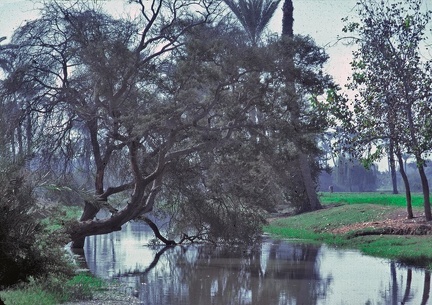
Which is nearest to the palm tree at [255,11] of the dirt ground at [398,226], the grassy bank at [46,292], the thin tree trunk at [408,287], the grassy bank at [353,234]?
the grassy bank at [353,234]

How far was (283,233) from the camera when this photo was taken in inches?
1517

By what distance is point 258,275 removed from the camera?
2214 centimetres

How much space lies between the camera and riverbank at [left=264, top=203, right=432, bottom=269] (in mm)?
25750

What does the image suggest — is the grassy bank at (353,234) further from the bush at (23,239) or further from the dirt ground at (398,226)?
the bush at (23,239)

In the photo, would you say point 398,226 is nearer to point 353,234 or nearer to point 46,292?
point 353,234

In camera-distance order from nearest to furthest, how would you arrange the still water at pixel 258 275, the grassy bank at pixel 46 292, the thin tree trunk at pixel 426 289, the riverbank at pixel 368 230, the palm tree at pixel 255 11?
the grassy bank at pixel 46 292
the thin tree trunk at pixel 426 289
the still water at pixel 258 275
the riverbank at pixel 368 230
the palm tree at pixel 255 11

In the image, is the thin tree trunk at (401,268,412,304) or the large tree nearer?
the thin tree trunk at (401,268,412,304)

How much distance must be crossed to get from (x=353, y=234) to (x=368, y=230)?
0.84m

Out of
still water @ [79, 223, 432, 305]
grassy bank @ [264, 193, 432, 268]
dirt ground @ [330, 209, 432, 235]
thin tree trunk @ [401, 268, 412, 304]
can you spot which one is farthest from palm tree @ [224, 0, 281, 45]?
thin tree trunk @ [401, 268, 412, 304]

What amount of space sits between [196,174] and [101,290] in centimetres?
979

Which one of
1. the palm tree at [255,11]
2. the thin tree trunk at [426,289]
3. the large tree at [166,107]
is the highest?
the palm tree at [255,11]

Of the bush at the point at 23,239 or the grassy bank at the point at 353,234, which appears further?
the grassy bank at the point at 353,234

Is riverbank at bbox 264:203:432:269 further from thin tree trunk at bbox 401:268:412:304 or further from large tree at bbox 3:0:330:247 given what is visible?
large tree at bbox 3:0:330:247

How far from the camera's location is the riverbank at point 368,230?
84.5 feet
